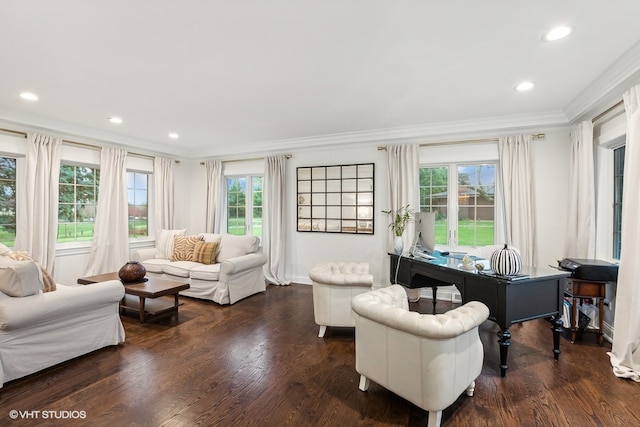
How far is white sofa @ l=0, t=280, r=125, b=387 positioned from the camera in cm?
222

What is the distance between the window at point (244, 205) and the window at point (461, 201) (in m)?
3.01

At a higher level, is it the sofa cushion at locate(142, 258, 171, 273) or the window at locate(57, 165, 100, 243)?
the window at locate(57, 165, 100, 243)

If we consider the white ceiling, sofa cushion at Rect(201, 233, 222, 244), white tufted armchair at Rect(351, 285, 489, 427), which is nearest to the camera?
white tufted armchair at Rect(351, 285, 489, 427)

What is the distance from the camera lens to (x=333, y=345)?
9.67 feet

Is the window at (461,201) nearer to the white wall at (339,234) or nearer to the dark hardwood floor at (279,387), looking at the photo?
the white wall at (339,234)

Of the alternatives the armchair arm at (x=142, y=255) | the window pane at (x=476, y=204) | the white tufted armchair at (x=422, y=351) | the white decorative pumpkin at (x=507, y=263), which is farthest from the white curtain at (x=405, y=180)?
the armchair arm at (x=142, y=255)

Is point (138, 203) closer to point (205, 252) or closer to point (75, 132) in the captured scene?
point (75, 132)

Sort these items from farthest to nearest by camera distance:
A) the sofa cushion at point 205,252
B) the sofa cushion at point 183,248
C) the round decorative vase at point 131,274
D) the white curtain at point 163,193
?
1. the white curtain at point 163,193
2. the sofa cushion at point 183,248
3. the sofa cushion at point 205,252
4. the round decorative vase at point 131,274

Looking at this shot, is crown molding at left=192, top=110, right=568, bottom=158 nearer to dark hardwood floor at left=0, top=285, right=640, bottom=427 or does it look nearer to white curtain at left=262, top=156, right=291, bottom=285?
white curtain at left=262, top=156, right=291, bottom=285

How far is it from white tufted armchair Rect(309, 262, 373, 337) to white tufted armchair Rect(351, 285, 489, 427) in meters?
0.85

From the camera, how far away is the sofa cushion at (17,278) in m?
2.27

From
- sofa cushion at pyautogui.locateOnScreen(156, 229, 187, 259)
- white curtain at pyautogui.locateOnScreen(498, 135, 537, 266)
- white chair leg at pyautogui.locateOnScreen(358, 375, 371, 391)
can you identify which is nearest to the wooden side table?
white curtain at pyautogui.locateOnScreen(498, 135, 537, 266)

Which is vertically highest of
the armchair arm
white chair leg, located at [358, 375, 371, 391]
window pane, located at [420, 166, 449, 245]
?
window pane, located at [420, 166, 449, 245]

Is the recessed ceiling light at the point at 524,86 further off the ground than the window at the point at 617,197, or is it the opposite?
the recessed ceiling light at the point at 524,86
